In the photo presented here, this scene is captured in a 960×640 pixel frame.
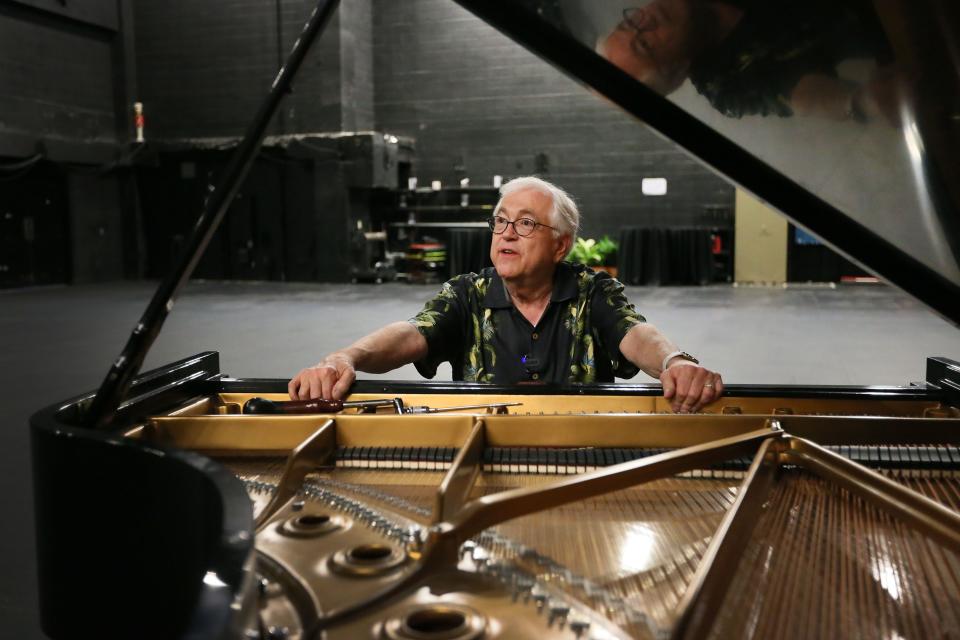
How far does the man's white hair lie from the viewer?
273 centimetres

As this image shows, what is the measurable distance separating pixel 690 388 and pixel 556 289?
843mm

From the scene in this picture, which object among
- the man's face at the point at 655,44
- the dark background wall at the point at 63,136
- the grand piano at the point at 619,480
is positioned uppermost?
the dark background wall at the point at 63,136

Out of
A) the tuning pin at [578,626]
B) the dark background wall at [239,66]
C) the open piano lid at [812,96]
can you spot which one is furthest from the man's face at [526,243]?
the dark background wall at [239,66]

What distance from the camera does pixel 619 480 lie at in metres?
1.46

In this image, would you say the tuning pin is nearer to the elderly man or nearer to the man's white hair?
the elderly man

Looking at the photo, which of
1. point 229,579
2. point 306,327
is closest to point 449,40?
point 306,327

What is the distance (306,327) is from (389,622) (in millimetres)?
7667

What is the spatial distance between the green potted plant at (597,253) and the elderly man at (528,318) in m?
10.5

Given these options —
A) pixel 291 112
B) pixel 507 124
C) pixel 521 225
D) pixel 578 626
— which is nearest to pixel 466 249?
pixel 507 124

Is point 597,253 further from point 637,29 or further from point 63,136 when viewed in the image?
point 637,29

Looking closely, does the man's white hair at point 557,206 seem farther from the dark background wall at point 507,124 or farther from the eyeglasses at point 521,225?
the dark background wall at point 507,124

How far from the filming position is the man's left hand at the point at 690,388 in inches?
80.3

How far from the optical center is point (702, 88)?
1.51m

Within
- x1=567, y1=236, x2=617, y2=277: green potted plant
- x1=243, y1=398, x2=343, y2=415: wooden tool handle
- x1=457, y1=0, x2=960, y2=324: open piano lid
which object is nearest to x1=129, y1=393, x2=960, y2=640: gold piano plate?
x1=243, y1=398, x2=343, y2=415: wooden tool handle
